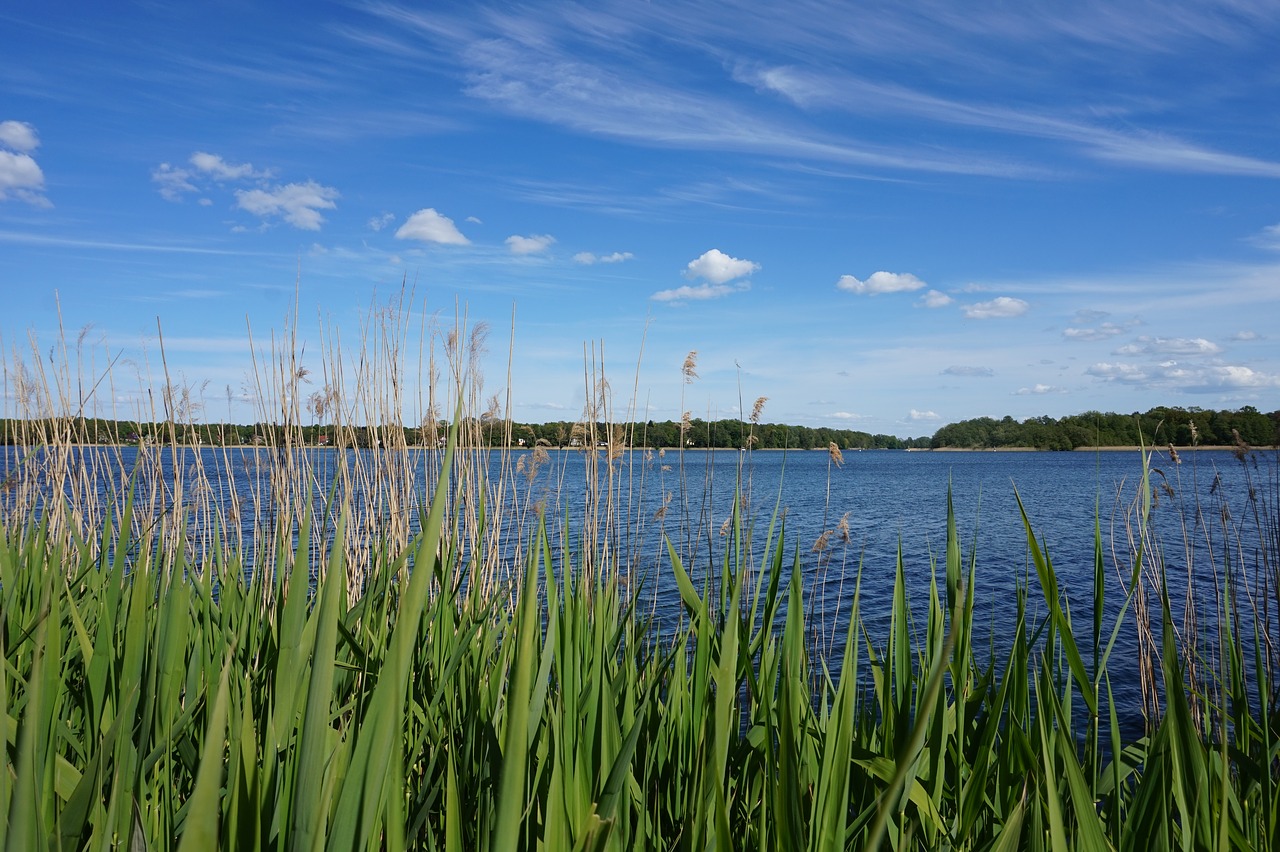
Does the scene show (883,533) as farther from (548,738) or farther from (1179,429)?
(548,738)

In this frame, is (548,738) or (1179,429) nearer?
(548,738)

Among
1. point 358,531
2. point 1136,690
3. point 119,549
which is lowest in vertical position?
point 1136,690

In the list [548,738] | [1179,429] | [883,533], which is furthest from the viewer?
[883,533]

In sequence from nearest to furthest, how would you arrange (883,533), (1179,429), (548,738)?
(548,738), (1179,429), (883,533)

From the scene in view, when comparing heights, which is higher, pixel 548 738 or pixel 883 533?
pixel 548 738

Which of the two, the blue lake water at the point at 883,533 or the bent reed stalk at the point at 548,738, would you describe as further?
the blue lake water at the point at 883,533

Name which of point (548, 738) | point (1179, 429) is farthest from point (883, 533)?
point (548, 738)

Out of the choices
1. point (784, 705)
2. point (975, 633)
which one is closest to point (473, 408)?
point (784, 705)

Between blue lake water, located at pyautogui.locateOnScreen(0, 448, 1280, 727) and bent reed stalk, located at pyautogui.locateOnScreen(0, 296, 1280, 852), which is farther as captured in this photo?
blue lake water, located at pyautogui.locateOnScreen(0, 448, 1280, 727)

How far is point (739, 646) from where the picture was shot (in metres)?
1.71

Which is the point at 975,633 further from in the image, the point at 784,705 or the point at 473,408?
the point at 784,705

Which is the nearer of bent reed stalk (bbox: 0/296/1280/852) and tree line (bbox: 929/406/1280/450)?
bent reed stalk (bbox: 0/296/1280/852)

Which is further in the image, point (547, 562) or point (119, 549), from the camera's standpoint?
point (547, 562)

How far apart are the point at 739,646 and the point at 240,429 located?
501cm
